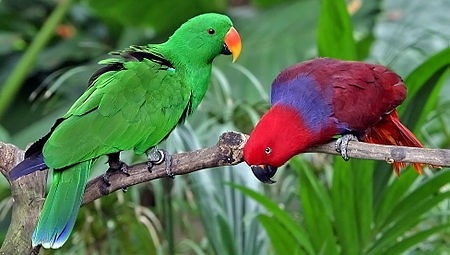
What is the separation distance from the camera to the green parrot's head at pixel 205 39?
1.42 meters

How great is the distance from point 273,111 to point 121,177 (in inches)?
10.5

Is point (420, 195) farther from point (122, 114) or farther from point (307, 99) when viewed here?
point (122, 114)

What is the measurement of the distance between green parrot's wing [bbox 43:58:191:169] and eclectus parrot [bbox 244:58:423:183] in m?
0.18

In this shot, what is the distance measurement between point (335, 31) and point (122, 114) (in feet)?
1.64

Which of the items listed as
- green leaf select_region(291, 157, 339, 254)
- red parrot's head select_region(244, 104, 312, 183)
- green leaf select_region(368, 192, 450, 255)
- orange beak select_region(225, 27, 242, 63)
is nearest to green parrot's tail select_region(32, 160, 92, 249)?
red parrot's head select_region(244, 104, 312, 183)

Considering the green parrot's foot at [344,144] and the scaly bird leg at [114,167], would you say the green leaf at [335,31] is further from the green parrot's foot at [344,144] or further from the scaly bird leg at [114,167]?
the scaly bird leg at [114,167]

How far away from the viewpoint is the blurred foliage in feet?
5.04

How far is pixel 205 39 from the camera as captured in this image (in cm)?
143

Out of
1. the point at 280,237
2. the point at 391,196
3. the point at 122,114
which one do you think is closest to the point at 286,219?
the point at 280,237

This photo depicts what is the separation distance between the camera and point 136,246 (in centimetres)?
212

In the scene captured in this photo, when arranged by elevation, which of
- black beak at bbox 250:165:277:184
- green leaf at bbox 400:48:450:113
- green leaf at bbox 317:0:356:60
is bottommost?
black beak at bbox 250:165:277:184

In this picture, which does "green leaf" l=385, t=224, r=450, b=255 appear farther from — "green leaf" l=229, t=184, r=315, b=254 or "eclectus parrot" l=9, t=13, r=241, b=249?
"eclectus parrot" l=9, t=13, r=241, b=249

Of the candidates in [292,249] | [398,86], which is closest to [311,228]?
[292,249]

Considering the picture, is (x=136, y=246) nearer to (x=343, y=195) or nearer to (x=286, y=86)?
(x=343, y=195)
